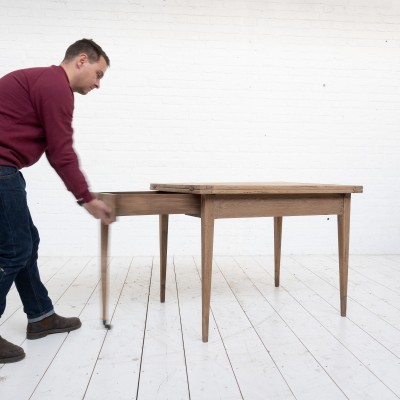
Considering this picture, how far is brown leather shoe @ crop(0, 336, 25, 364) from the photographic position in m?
1.55

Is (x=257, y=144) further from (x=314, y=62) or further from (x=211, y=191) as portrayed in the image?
(x=211, y=191)

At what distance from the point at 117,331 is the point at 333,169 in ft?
9.03

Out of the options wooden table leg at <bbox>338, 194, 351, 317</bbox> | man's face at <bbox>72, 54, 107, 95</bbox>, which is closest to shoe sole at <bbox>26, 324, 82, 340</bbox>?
man's face at <bbox>72, 54, 107, 95</bbox>

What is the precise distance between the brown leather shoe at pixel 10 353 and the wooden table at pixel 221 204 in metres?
0.43

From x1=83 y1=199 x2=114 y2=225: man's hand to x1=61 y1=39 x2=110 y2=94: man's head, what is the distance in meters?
0.47

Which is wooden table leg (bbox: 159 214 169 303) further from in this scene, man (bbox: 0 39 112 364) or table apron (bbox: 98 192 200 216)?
man (bbox: 0 39 112 364)

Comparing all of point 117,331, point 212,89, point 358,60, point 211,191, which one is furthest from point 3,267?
point 358,60

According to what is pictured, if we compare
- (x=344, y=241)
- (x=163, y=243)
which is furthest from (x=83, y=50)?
(x=344, y=241)

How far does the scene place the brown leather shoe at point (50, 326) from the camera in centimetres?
181

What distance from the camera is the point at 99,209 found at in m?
1.63

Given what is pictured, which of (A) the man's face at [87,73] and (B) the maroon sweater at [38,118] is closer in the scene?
(B) the maroon sweater at [38,118]

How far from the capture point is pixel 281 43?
3852 mm

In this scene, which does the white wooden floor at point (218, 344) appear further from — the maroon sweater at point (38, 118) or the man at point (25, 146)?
the maroon sweater at point (38, 118)

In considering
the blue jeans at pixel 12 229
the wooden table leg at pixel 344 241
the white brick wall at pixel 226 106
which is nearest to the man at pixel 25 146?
the blue jeans at pixel 12 229
